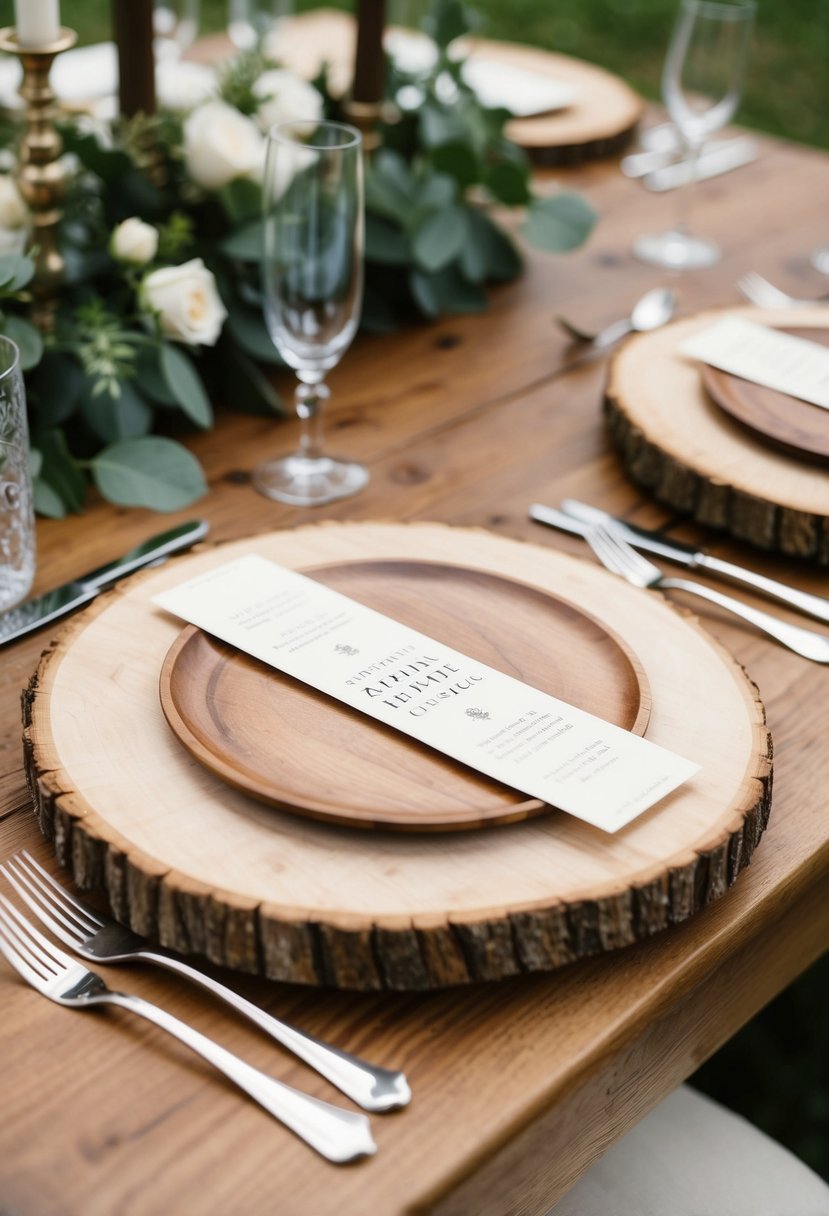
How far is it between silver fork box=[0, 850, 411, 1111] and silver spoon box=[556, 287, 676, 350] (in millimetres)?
925

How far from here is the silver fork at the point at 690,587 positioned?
0.99m

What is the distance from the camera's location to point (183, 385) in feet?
3.83

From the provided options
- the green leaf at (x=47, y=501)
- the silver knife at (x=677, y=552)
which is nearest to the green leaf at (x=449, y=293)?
the silver knife at (x=677, y=552)

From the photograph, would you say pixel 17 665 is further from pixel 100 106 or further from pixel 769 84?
pixel 769 84

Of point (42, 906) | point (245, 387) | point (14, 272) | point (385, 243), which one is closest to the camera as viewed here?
point (42, 906)

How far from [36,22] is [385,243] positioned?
465mm

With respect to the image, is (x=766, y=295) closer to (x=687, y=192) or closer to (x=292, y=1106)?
(x=687, y=192)

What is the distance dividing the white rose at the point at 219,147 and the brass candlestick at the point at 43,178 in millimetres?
129

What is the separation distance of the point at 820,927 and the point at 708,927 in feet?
1.02

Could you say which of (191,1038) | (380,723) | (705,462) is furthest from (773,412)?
(191,1038)

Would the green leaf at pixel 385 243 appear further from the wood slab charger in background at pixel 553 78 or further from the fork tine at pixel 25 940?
the fork tine at pixel 25 940

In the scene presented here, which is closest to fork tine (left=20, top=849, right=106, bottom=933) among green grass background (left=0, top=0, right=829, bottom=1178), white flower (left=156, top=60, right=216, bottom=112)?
white flower (left=156, top=60, right=216, bottom=112)

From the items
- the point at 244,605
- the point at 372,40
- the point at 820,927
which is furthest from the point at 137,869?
the point at 372,40

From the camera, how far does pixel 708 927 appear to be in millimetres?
732
